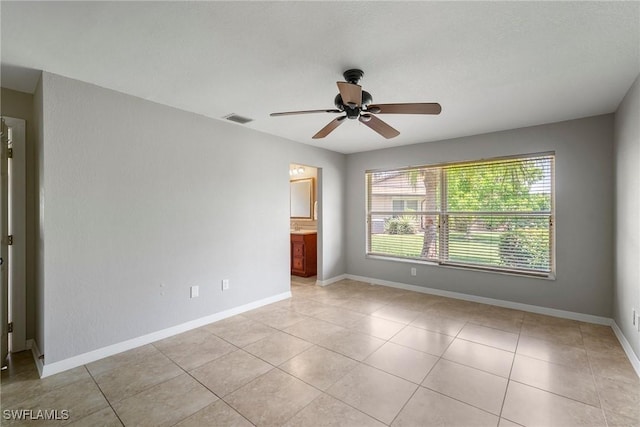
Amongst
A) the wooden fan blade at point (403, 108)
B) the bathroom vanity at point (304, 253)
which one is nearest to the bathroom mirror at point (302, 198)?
the bathroom vanity at point (304, 253)

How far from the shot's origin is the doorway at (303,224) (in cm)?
584

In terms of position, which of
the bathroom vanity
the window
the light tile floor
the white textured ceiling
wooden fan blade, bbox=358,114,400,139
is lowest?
the light tile floor

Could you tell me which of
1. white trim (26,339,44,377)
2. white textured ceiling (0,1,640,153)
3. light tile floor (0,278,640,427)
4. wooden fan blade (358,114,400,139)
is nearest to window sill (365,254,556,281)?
light tile floor (0,278,640,427)

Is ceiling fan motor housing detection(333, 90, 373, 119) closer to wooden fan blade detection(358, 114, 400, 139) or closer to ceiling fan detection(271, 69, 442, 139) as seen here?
ceiling fan detection(271, 69, 442, 139)

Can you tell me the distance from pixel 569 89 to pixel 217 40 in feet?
9.99

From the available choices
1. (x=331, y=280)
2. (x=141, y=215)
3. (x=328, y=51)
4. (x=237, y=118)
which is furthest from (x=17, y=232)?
(x=331, y=280)

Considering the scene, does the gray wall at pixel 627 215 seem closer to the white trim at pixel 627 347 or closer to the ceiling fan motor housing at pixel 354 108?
the white trim at pixel 627 347

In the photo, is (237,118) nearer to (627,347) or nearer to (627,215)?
(627,215)

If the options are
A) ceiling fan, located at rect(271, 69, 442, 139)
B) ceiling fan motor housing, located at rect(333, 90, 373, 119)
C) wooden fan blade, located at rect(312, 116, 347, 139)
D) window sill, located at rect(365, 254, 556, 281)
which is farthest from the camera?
window sill, located at rect(365, 254, 556, 281)

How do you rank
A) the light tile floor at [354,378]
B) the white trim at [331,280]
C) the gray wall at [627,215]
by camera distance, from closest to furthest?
the light tile floor at [354,378] → the gray wall at [627,215] → the white trim at [331,280]

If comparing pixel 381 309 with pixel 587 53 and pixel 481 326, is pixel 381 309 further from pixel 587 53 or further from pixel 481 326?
pixel 587 53

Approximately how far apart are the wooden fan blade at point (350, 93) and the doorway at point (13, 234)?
9.77 ft

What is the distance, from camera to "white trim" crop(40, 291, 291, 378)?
7.99 feet

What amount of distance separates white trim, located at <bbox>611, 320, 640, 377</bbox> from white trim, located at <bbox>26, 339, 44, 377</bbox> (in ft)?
15.8
